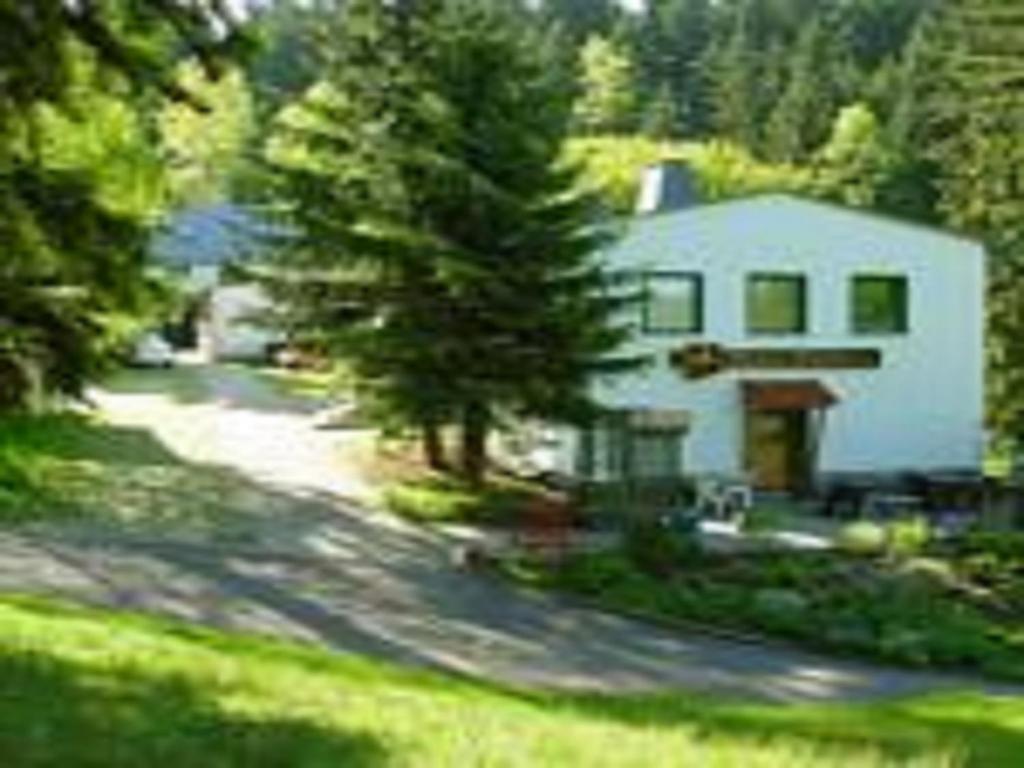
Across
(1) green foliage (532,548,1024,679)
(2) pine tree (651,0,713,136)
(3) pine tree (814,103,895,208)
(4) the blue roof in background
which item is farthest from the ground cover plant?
(2) pine tree (651,0,713,136)

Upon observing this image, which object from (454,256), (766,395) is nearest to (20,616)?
(454,256)

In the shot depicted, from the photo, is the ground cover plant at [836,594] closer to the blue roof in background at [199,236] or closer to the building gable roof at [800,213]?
the building gable roof at [800,213]

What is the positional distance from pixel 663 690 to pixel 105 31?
1370 cm

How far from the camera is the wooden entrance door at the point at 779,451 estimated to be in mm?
48344

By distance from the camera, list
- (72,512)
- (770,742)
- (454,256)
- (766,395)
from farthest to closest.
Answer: (766,395) → (454,256) → (72,512) → (770,742)

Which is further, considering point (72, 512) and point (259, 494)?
point (259, 494)

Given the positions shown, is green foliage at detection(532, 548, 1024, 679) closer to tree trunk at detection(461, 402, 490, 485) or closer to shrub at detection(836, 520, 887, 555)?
shrub at detection(836, 520, 887, 555)

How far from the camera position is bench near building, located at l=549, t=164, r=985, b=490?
47188 millimetres

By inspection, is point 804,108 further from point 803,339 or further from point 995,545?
point 995,545

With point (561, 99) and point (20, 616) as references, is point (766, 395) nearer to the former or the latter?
point (561, 99)

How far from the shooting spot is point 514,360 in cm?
3850

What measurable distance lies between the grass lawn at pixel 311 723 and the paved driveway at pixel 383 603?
4957 millimetres

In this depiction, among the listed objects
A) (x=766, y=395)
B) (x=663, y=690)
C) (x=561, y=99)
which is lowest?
(x=663, y=690)

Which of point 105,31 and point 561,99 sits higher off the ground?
point 561,99
